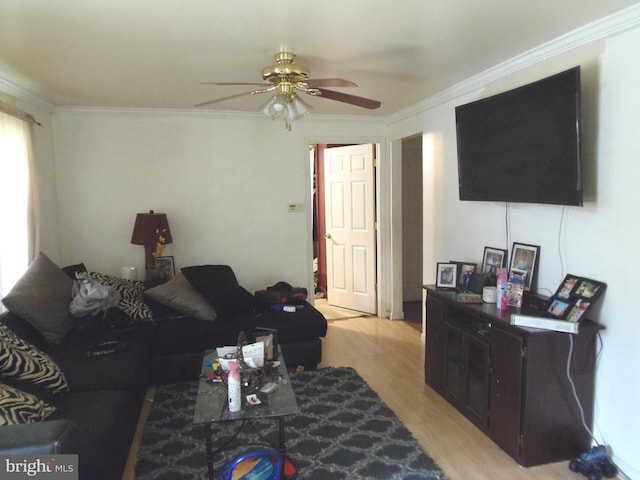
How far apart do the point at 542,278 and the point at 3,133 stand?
12.7 feet

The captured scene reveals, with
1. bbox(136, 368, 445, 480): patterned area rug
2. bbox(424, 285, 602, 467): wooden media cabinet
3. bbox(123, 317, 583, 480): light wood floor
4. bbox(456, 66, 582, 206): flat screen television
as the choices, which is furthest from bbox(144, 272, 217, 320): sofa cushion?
bbox(456, 66, 582, 206): flat screen television

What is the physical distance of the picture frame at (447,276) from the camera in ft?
10.9

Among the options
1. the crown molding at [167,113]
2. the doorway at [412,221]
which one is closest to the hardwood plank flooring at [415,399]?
the doorway at [412,221]

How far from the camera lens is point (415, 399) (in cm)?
316

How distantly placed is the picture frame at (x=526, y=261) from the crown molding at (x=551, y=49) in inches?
48.2

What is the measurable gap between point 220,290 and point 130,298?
0.74 metres

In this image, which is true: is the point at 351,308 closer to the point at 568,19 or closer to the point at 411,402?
the point at 411,402

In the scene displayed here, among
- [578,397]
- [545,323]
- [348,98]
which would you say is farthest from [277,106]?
[578,397]

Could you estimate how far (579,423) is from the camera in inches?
94.7

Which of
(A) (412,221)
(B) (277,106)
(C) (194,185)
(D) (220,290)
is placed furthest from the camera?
(A) (412,221)

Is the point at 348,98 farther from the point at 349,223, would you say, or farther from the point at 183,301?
the point at 349,223

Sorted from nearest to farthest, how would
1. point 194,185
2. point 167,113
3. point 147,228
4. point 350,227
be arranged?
point 147,228, point 167,113, point 194,185, point 350,227

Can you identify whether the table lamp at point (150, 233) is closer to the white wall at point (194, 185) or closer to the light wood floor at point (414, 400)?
the white wall at point (194, 185)

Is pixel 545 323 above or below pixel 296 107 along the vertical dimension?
below
